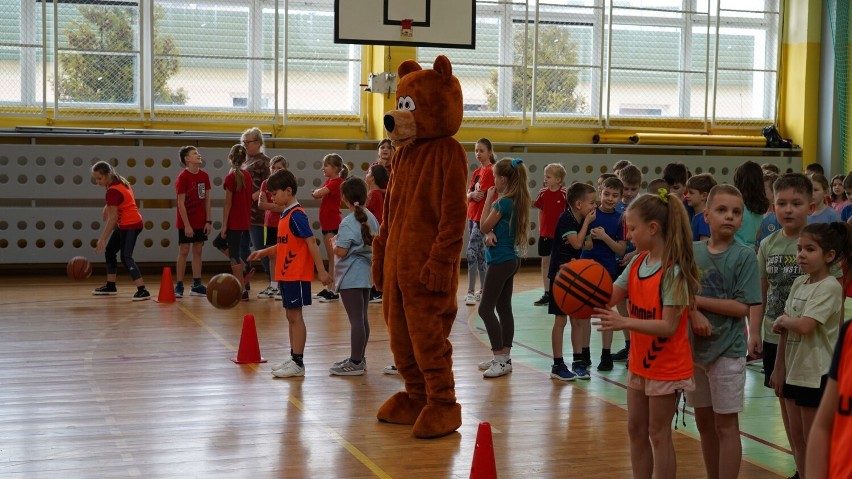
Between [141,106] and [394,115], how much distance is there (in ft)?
28.9

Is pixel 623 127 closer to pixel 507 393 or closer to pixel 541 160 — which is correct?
pixel 541 160

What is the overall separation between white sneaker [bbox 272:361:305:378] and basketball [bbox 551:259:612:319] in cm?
323

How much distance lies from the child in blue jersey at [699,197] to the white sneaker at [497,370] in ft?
5.62

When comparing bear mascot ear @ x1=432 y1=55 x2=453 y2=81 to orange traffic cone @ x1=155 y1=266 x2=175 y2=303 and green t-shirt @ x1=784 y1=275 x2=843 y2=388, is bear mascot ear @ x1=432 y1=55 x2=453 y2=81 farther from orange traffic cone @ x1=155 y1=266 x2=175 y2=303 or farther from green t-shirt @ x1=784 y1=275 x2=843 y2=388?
orange traffic cone @ x1=155 y1=266 x2=175 y2=303

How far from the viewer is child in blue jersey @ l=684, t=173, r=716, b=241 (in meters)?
6.17

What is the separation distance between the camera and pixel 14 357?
7.64 metres

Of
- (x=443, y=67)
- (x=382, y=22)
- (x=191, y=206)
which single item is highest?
(x=382, y=22)

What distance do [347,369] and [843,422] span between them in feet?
17.1

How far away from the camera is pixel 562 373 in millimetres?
7023

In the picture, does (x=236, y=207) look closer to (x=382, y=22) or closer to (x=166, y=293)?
(x=166, y=293)

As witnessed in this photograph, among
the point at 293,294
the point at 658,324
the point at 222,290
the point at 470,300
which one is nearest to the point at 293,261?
the point at 293,294

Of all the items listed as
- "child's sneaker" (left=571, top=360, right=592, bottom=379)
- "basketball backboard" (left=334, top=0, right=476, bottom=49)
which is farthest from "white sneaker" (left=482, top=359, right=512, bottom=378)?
"basketball backboard" (left=334, top=0, right=476, bottom=49)

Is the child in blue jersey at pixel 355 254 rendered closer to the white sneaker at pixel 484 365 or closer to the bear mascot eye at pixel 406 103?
the white sneaker at pixel 484 365

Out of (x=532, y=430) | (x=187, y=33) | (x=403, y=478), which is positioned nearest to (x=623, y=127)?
(x=187, y=33)
